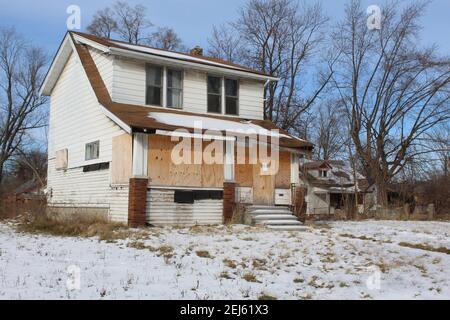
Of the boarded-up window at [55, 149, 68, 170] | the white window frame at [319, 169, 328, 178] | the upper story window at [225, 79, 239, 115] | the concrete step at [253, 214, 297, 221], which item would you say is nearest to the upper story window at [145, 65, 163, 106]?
the upper story window at [225, 79, 239, 115]

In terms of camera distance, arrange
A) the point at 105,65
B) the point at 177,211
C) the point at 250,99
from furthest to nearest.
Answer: the point at 250,99, the point at 105,65, the point at 177,211

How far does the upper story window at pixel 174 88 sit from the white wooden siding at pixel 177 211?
4404mm

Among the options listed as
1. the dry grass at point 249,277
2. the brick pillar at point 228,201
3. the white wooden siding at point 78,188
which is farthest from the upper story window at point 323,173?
the dry grass at point 249,277

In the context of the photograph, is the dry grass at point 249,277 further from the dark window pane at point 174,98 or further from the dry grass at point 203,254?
the dark window pane at point 174,98

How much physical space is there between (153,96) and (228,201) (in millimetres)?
4963

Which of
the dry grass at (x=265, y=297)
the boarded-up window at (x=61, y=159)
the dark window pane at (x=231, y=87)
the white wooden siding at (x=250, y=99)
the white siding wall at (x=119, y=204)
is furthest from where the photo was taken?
the white wooden siding at (x=250, y=99)

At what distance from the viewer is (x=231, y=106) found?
64.4 ft

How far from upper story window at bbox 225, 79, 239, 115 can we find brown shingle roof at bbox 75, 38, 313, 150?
0.39 meters

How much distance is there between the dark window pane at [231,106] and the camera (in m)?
19.5

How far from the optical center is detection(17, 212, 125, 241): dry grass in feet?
41.7

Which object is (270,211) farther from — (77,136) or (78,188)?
(77,136)

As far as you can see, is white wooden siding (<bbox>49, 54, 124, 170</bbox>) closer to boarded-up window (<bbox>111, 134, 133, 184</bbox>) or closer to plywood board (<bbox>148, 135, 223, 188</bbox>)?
boarded-up window (<bbox>111, 134, 133, 184</bbox>)

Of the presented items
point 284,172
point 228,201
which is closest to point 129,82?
point 228,201

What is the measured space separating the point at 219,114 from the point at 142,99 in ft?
10.4
